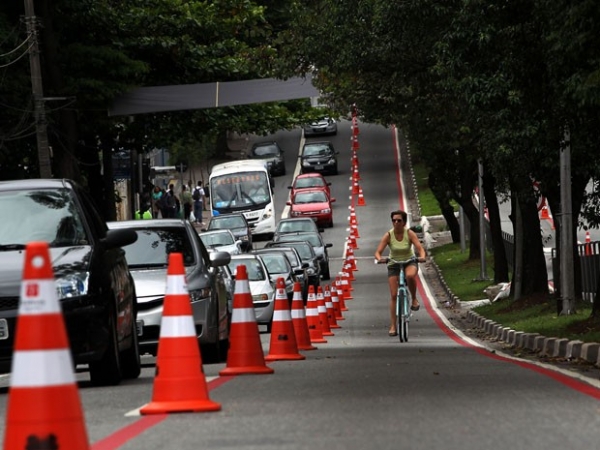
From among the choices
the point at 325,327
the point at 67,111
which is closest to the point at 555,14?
the point at 325,327

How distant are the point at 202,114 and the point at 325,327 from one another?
13.9 m

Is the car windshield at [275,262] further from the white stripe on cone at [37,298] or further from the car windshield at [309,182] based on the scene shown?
the car windshield at [309,182]

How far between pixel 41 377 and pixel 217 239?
136ft

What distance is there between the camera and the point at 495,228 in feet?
127

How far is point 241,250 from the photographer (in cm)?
4841

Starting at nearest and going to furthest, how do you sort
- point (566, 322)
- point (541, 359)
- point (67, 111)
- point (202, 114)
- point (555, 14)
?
point (555, 14) < point (541, 359) < point (566, 322) < point (67, 111) < point (202, 114)

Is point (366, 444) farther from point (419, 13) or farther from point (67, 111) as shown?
point (67, 111)

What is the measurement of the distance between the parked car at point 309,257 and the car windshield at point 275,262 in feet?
17.7

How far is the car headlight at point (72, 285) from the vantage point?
1179 centimetres

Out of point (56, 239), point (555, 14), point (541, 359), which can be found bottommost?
point (541, 359)

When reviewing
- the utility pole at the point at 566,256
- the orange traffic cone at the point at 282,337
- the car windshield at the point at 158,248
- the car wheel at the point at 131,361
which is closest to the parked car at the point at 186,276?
the car windshield at the point at 158,248

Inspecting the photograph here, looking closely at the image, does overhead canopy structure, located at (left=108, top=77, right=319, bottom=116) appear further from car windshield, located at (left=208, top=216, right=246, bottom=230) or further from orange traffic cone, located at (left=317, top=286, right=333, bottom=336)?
car windshield, located at (left=208, top=216, right=246, bottom=230)

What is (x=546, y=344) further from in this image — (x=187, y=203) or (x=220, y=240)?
(x=187, y=203)

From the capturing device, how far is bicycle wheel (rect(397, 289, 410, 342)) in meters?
21.8
